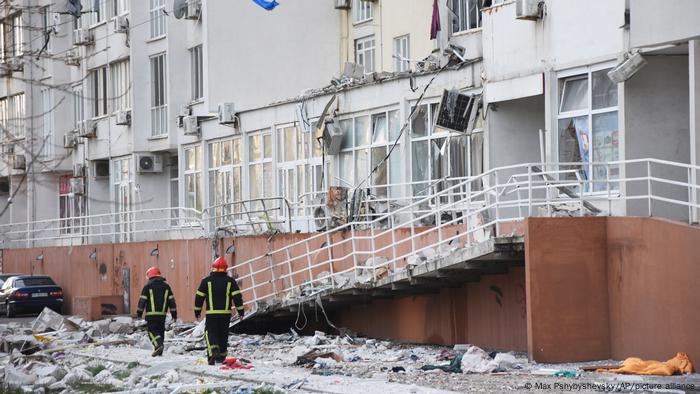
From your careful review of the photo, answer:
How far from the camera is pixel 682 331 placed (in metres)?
19.4

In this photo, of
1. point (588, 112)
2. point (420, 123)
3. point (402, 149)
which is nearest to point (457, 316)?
point (588, 112)

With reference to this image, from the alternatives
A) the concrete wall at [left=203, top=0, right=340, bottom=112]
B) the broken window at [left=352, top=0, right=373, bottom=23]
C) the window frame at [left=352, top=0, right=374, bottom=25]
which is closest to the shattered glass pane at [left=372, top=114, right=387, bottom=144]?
the concrete wall at [left=203, top=0, right=340, bottom=112]

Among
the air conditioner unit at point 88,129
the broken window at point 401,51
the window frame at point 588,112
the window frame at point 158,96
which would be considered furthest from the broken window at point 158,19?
the window frame at point 588,112

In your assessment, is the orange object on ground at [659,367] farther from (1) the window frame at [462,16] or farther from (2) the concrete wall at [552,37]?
(1) the window frame at [462,16]

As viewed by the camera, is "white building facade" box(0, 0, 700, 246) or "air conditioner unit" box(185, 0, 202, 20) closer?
"white building facade" box(0, 0, 700, 246)

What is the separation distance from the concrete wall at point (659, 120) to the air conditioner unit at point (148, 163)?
24.7 meters

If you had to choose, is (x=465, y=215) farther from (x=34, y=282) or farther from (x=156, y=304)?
(x=34, y=282)

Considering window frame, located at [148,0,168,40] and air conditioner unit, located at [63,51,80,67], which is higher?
window frame, located at [148,0,168,40]

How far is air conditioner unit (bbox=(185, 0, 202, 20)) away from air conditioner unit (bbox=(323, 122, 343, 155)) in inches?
356

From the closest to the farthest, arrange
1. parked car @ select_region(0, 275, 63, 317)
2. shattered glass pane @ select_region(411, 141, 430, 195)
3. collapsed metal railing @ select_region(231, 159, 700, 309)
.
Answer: collapsed metal railing @ select_region(231, 159, 700, 309) < shattered glass pane @ select_region(411, 141, 430, 195) < parked car @ select_region(0, 275, 63, 317)

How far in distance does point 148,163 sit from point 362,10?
31.4 feet

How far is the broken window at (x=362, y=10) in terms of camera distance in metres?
40.6

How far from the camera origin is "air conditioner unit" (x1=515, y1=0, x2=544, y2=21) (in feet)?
83.5

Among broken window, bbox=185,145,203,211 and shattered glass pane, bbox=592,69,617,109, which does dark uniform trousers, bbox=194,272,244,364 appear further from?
broken window, bbox=185,145,203,211
